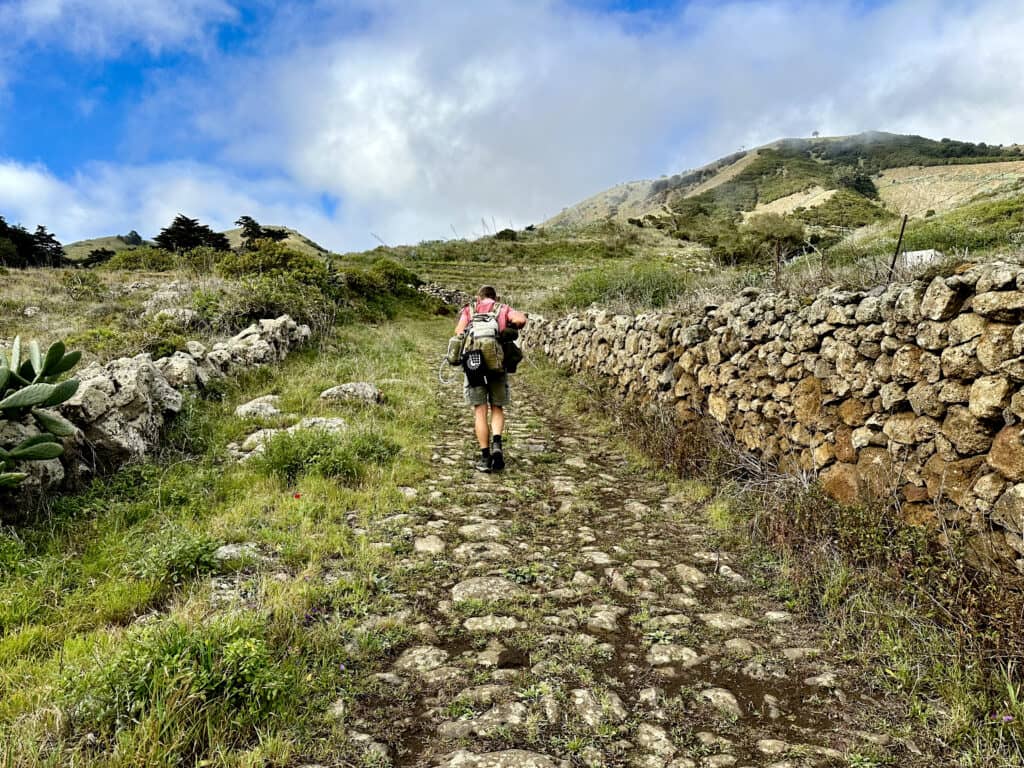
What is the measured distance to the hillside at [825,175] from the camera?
163 feet

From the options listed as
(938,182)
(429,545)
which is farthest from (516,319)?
(938,182)

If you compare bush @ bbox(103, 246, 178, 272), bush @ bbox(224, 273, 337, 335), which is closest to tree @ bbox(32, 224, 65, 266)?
bush @ bbox(103, 246, 178, 272)

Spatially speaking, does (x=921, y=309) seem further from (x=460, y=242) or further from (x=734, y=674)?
(x=460, y=242)

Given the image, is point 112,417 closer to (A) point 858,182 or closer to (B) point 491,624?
(B) point 491,624

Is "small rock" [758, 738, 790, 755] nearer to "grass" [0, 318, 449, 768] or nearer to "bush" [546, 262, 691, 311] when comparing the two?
"grass" [0, 318, 449, 768]

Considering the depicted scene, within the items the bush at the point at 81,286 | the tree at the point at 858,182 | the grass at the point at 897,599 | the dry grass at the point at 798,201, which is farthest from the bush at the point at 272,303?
the tree at the point at 858,182

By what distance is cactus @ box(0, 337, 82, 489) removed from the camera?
11.7ft

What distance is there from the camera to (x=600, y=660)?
2.75 metres

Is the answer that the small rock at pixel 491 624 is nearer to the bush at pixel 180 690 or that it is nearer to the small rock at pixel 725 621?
the bush at pixel 180 690

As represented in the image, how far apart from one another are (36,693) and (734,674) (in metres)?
3.12

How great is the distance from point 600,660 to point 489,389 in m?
3.79

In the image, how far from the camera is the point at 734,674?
2666 mm

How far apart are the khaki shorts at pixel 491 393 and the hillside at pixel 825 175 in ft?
100

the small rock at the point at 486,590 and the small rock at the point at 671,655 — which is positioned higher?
the small rock at the point at 486,590
